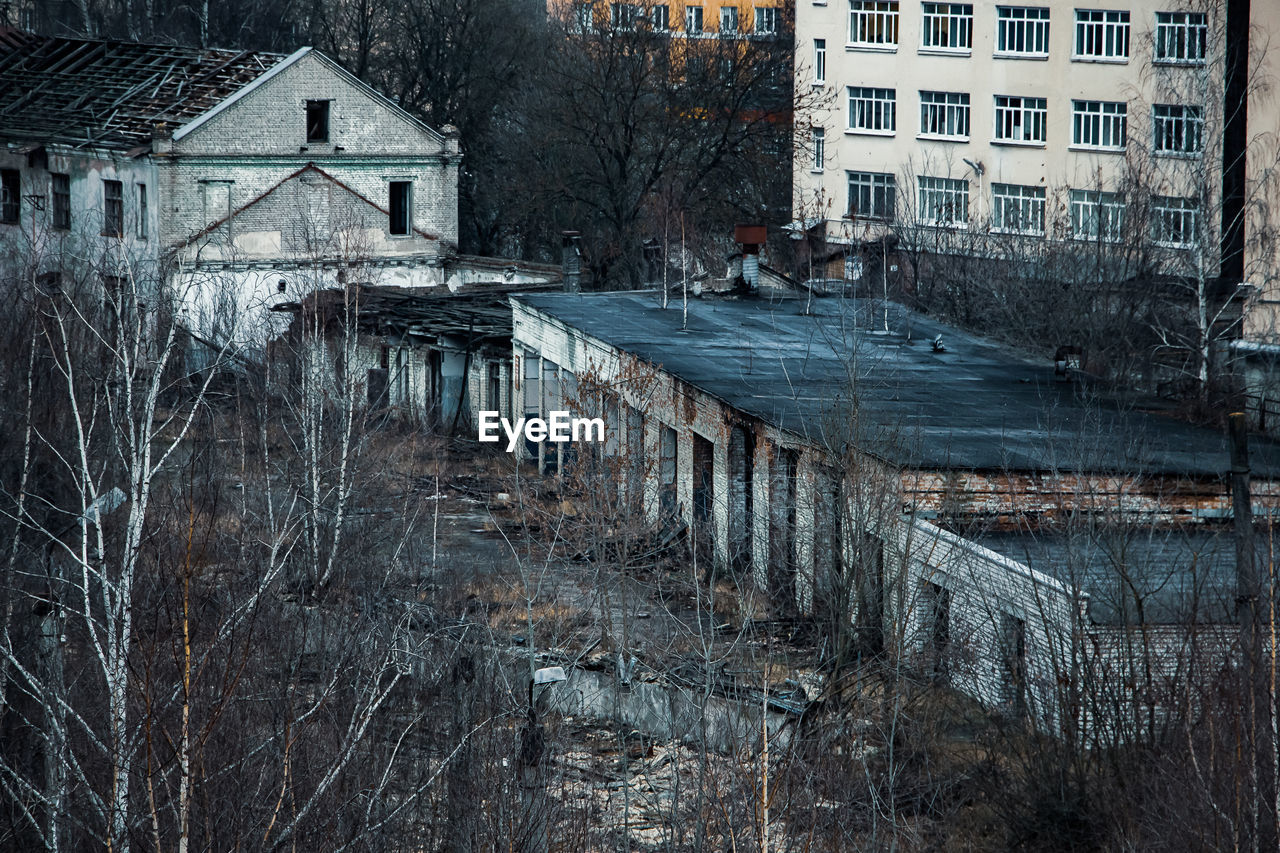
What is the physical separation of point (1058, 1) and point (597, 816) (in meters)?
31.3

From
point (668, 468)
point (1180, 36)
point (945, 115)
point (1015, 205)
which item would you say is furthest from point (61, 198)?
point (1180, 36)

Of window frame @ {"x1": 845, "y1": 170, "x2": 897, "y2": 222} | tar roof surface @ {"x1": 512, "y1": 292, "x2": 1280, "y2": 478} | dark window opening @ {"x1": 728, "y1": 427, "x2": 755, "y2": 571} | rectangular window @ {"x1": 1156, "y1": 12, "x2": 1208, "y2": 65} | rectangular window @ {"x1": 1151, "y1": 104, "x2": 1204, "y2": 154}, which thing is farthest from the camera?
window frame @ {"x1": 845, "y1": 170, "x2": 897, "y2": 222}

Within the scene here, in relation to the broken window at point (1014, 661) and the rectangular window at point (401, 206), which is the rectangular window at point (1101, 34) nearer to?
the rectangular window at point (401, 206)

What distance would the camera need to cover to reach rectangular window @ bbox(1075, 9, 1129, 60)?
3794 cm

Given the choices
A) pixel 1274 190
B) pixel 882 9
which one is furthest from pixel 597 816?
pixel 882 9

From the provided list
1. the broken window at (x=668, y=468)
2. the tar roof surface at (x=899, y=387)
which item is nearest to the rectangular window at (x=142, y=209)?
the tar roof surface at (x=899, y=387)

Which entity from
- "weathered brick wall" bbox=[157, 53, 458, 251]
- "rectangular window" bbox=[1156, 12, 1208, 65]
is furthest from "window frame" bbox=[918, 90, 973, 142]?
"weathered brick wall" bbox=[157, 53, 458, 251]

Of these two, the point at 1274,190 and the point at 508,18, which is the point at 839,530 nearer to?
the point at 1274,190

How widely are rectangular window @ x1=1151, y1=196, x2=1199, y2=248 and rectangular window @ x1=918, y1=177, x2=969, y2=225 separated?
8.07 m

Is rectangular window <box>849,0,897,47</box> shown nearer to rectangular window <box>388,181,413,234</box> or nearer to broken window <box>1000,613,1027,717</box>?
rectangular window <box>388,181,413,234</box>

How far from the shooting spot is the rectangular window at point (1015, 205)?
38094 mm

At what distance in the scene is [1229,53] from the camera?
32.7 m

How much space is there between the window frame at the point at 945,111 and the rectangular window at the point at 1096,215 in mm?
4089

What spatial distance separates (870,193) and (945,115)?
2.77 m
